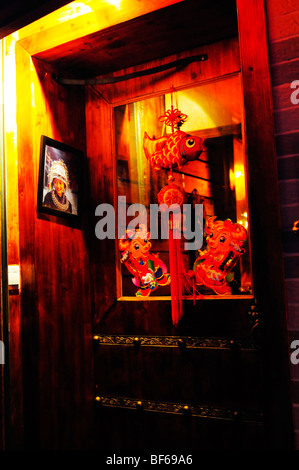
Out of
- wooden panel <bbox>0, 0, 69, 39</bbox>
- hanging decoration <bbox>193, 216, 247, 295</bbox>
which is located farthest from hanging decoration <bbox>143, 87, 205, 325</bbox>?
wooden panel <bbox>0, 0, 69, 39</bbox>

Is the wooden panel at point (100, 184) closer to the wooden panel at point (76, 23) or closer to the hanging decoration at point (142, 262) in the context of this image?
the hanging decoration at point (142, 262)

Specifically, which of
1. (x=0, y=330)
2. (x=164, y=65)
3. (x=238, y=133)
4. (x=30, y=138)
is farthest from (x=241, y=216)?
(x=0, y=330)

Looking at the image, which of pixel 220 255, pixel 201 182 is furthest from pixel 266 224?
pixel 201 182

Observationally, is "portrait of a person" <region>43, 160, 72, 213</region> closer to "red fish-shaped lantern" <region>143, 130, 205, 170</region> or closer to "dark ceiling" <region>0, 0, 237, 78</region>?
"red fish-shaped lantern" <region>143, 130, 205, 170</region>

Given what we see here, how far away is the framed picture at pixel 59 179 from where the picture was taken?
127 inches

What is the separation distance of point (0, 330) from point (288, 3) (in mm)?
2628

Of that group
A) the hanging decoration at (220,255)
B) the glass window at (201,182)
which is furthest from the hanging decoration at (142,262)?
the hanging decoration at (220,255)

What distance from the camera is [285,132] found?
7.35 feet

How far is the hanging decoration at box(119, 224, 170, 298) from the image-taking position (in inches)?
129

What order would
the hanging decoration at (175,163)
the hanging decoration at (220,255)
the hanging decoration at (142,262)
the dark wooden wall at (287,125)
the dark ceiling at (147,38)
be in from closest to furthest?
1. the dark wooden wall at (287,125)
2. the dark ceiling at (147,38)
3. the hanging decoration at (220,255)
4. the hanging decoration at (175,163)
5. the hanging decoration at (142,262)

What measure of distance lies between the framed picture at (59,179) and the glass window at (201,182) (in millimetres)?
359

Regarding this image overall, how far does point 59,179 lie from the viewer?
3.36 metres

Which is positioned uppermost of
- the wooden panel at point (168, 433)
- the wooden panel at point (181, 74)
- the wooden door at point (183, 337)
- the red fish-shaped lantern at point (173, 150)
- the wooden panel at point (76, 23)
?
the wooden panel at point (76, 23)

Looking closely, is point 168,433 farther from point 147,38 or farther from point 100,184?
point 147,38
